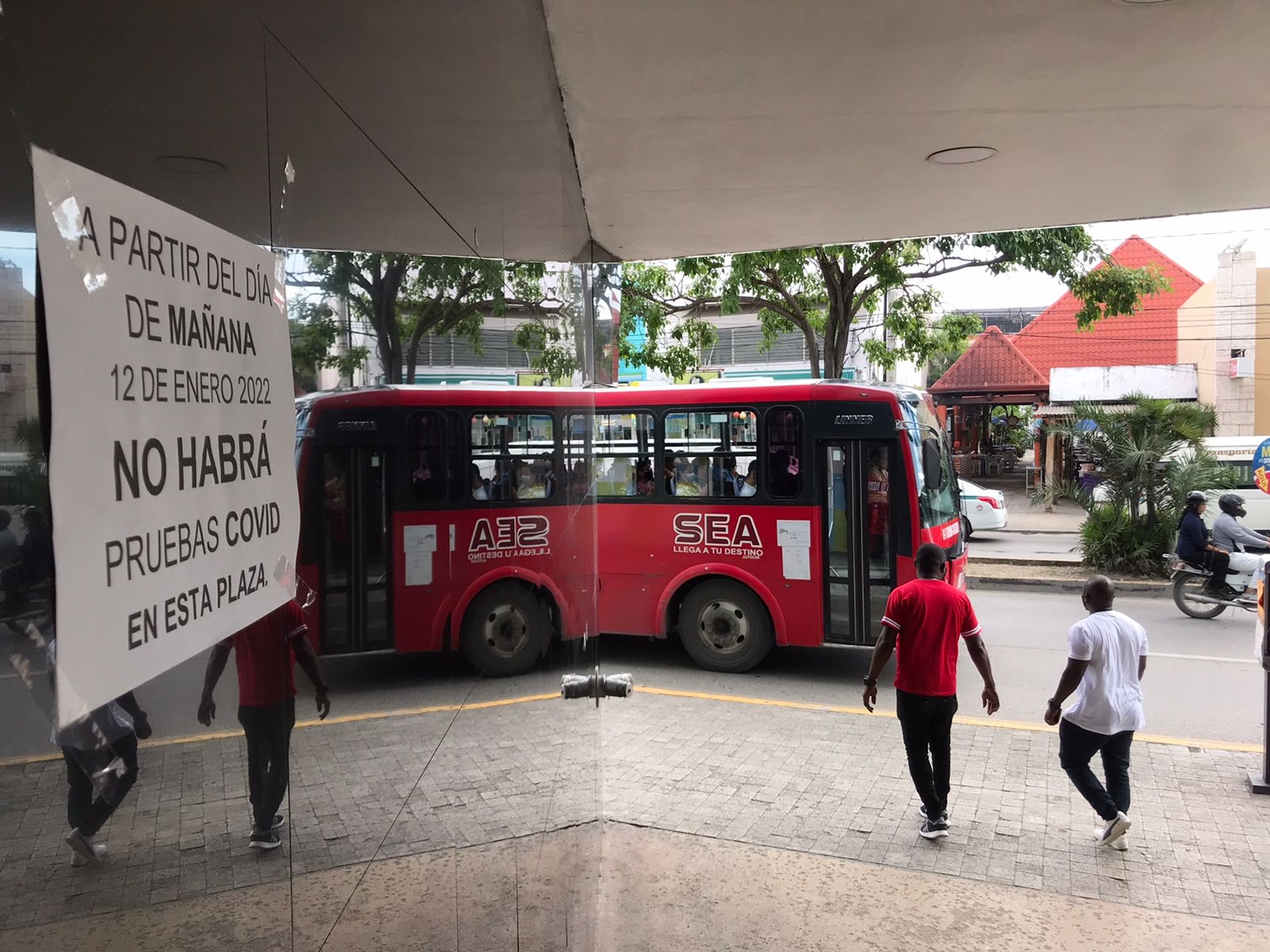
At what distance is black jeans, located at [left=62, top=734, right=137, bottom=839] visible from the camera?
1.96 feet

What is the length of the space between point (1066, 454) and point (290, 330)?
2718cm

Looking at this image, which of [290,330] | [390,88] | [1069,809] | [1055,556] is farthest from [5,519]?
[1055,556]

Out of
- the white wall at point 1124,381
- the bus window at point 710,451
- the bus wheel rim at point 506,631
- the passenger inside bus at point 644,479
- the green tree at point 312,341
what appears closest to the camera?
the green tree at point 312,341

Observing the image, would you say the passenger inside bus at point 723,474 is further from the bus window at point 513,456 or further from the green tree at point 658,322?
the bus window at point 513,456

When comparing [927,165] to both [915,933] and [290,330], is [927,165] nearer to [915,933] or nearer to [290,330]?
[915,933]

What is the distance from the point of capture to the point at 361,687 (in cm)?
106

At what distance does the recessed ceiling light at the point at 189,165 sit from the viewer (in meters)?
0.74

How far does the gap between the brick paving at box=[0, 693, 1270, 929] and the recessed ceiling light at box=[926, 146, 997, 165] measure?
268 cm

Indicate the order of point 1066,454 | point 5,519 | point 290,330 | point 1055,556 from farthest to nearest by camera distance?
point 1066,454 < point 1055,556 < point 290,330 < point 5,519

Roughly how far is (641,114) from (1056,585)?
12.0m

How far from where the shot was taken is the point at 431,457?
1312 mm

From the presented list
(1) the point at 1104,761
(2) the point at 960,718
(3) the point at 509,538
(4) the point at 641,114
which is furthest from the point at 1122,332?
(3) the point at 509,538

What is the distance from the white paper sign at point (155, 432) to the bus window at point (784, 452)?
7.83 meters

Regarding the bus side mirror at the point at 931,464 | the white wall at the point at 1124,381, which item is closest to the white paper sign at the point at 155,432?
the bus side mirror at the point at 931,464
